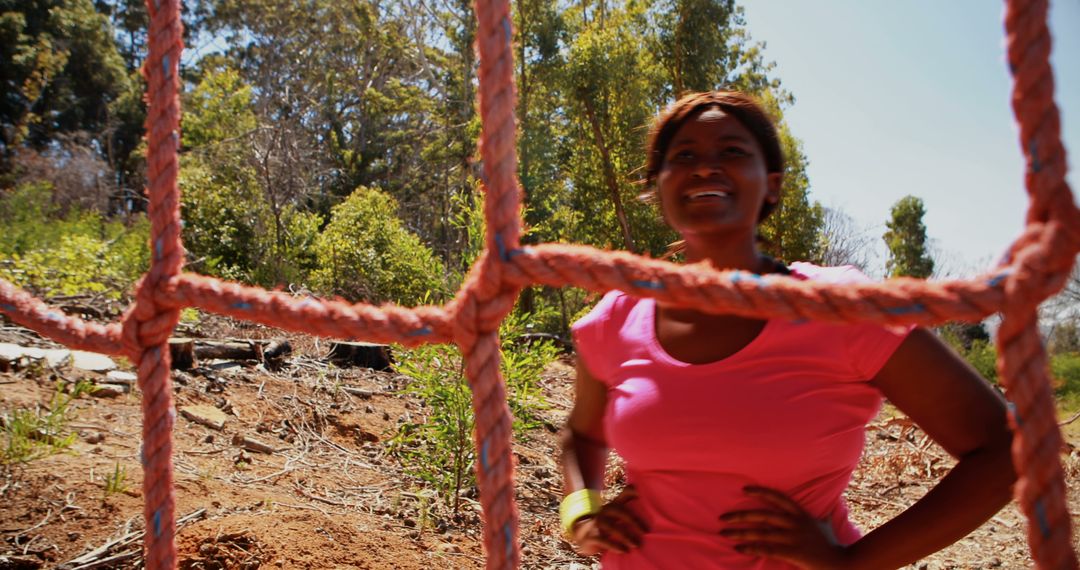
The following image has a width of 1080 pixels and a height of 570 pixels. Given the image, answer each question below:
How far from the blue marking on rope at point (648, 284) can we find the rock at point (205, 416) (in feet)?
11.0

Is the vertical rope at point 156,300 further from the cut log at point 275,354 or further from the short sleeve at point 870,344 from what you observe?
the cut log at point 275,354

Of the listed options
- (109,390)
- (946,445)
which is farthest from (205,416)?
(946,445)

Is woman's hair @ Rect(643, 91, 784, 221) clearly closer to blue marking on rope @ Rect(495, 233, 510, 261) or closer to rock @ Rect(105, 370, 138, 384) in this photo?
blue marking on rope @ Rect(495, 233, 510, 261)

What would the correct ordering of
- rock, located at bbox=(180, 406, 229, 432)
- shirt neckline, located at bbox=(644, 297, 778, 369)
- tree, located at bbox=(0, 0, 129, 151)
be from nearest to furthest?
shirt neckline, located at bbox=(644, 297, 778, 369), rock, located at bbox=(180, 406, 229, 432), tree, located at bbox=(0, 0, 129, 151)

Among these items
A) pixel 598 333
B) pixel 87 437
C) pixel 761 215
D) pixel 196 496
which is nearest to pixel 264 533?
pixel 196 496

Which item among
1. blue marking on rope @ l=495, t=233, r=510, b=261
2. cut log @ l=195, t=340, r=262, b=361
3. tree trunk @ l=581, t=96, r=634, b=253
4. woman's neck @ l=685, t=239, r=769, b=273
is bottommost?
blue marking on rope @ l=495, t=233, r=510, b=261

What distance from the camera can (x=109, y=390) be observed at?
144 inches

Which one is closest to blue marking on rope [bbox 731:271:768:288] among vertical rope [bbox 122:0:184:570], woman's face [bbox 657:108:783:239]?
woman's face [bbox 657:108:783:239]

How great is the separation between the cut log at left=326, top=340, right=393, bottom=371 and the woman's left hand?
465 cm

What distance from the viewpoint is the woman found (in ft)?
2.90

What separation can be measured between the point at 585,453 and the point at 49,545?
1811 mm

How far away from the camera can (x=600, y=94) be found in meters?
9.23

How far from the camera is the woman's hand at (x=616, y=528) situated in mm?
1012

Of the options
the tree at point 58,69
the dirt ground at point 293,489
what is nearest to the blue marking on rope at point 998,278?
the dirt ground at point 293,489
